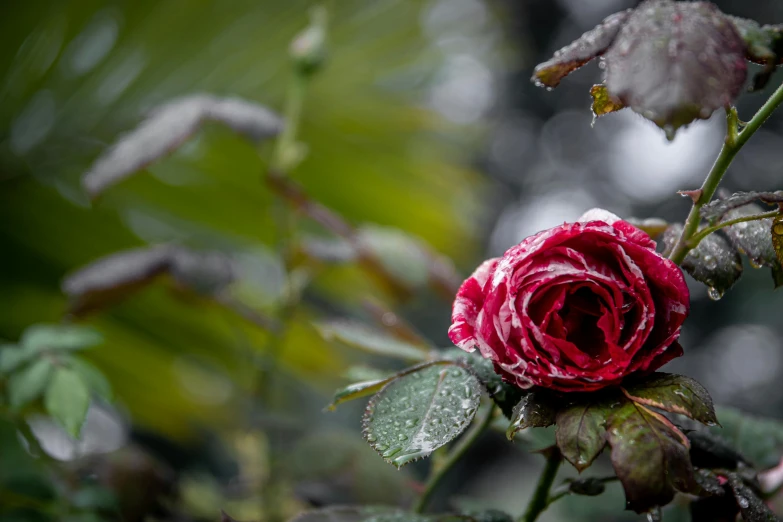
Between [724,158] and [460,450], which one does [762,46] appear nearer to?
[724,158]

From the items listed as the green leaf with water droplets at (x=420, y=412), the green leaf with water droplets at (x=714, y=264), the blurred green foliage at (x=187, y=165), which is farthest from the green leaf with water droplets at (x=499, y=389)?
the blurred green foliage at (x=187, y=165)

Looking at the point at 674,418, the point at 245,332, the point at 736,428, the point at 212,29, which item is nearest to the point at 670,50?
the point at 674,418

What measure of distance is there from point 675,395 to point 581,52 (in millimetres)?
179

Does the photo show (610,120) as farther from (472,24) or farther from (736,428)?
(736,428)

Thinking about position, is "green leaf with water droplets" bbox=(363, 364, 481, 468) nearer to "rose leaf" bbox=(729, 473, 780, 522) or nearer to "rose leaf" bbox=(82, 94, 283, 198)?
"rose leaf" bbox=(729, 473, 780, 522)

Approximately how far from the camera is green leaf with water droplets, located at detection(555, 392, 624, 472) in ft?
0.99

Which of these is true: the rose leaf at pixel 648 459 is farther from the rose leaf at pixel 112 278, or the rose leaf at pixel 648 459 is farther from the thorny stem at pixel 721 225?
the rose leaf at pixel 112 278

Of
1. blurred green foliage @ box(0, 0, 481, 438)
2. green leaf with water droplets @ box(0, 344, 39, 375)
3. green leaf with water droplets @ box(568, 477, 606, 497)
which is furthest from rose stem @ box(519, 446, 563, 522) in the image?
blurred green foliage @ box(0, 0, 481, 438)

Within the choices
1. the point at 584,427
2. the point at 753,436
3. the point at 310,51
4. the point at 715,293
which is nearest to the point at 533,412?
the point at 584,427

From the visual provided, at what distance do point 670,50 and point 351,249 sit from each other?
1.69 ft

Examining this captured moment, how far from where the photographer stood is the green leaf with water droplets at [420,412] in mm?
327

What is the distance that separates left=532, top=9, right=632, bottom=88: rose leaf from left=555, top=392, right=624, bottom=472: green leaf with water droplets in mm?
169

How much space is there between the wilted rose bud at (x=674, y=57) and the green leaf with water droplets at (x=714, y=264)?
4.2 inches

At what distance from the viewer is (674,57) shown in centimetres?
29
